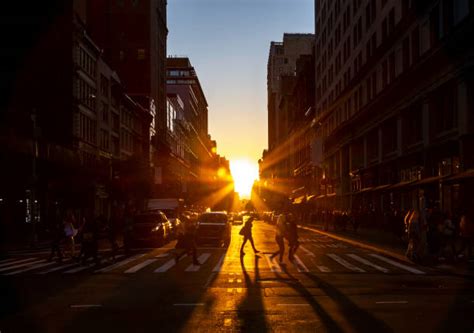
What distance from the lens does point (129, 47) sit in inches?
4087

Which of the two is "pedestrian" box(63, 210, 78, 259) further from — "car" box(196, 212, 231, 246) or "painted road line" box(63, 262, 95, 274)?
"car" box(196, 212, 231, 246)

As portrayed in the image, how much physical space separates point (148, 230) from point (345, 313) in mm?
24408

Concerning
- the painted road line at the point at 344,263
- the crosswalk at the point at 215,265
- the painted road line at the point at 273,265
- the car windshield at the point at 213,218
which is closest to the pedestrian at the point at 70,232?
the crosswalk at the point at 215,265

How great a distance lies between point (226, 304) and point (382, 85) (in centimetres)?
4279

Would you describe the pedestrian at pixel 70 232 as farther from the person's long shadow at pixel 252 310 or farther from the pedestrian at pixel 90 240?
the person's long shadow at pixel 252 310

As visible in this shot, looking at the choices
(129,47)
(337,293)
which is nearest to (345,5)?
(129,47)

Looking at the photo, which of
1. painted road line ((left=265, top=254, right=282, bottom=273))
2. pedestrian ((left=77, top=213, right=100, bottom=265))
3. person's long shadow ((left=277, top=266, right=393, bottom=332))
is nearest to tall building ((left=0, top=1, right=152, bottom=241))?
pedestrian ((left=77, top=213, right=100, bottom=265))

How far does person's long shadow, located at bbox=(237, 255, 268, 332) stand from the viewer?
10.8 metres

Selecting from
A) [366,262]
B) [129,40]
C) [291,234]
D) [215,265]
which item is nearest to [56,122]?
[291,234]

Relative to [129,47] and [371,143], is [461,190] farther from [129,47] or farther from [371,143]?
[129,47]

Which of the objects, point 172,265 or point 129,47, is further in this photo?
point 129,47

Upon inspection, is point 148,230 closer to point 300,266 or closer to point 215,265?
point 215,265

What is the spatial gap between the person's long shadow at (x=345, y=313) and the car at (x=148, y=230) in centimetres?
1952

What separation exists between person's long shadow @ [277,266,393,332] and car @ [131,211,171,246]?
19525 millimetres
